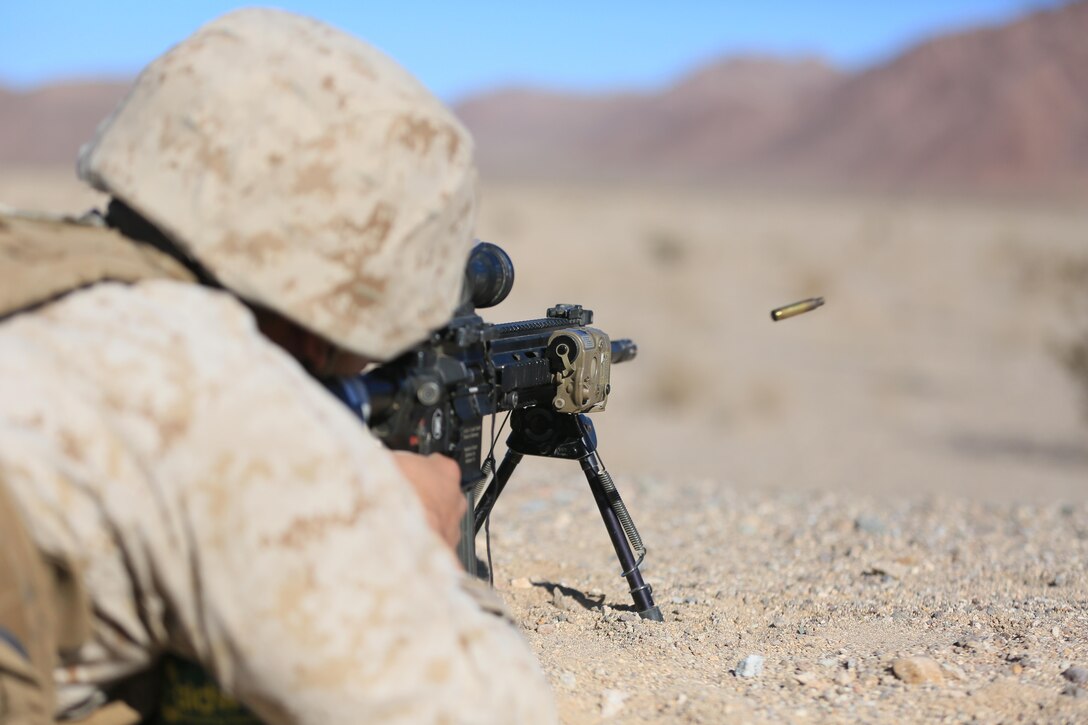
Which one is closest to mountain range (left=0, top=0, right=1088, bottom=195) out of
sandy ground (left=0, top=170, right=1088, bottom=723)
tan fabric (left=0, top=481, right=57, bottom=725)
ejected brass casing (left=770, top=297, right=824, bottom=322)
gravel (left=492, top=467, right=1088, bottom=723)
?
sandy ground (left=0, top=170, right=1088, bottom=723)

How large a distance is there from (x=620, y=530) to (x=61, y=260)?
199 cm

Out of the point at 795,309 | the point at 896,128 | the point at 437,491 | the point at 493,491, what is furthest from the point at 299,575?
the point at 896,128

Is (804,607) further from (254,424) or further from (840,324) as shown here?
(840,324)

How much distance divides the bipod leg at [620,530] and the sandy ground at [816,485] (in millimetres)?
86

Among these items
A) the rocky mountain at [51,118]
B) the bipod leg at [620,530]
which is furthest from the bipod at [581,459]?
the rocky mountain at [51,118]

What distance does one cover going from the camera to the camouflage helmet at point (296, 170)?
1671 millimetres

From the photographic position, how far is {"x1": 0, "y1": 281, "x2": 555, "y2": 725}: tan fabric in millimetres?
1447

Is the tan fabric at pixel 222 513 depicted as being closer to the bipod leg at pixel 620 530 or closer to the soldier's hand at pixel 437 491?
the soldier's hand at pixel 437 491

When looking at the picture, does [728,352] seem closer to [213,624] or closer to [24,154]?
[213,624]

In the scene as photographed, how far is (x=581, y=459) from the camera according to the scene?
3227 millimetres

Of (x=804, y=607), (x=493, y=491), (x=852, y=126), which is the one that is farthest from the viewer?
(x=852, y=126)

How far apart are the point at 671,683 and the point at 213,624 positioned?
1.45 m

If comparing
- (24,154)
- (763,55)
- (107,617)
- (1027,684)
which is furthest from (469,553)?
(763,55)

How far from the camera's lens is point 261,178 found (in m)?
1.67
